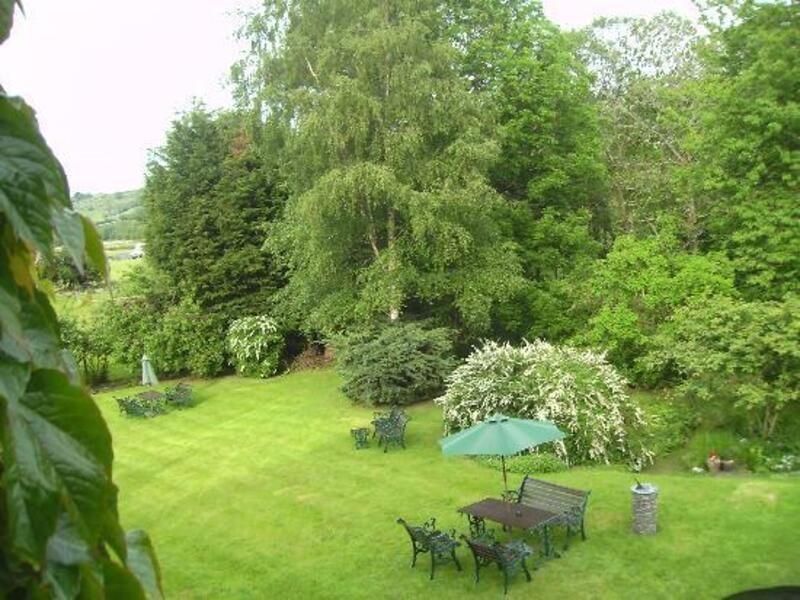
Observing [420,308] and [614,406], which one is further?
[420,308]

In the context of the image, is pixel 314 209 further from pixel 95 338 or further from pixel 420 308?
pixel 95 338

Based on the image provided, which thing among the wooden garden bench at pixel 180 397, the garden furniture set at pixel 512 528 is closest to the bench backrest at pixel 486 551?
the garden furniture set at pixel 512 528

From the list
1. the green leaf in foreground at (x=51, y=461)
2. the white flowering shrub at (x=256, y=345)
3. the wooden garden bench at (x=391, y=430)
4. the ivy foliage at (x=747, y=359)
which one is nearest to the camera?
the green leaf in foreground at (x=51, y=461)

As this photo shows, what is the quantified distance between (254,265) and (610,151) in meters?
15.6

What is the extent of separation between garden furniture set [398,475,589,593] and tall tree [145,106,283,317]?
54.7 feet

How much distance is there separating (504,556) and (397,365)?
9.84m

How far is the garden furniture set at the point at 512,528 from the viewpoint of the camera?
912 centimetres

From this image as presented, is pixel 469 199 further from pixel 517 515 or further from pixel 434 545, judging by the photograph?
pixel 434 545

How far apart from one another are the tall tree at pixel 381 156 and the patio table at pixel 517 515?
31.8 feet

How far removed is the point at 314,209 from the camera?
63.0ft

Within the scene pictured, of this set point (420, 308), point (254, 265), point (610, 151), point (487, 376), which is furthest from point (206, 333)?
point (610, 151)

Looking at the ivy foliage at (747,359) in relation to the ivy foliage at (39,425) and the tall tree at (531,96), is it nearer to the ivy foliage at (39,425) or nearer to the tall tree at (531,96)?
Result: the tall tree at (531,96)

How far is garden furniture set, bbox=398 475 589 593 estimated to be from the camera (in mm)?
9117

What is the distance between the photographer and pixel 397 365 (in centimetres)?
1850
